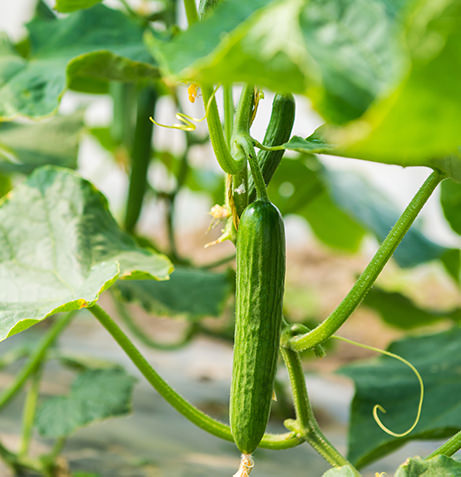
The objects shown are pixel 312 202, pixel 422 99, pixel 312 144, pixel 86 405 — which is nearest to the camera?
pixel 422 99

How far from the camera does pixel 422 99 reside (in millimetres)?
270

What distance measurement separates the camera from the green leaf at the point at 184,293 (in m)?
1.00

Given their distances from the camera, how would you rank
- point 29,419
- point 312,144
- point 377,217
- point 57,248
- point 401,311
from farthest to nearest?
point 401,311 < point 377,217 < point 29,419 < point 57,248 < point 312,144

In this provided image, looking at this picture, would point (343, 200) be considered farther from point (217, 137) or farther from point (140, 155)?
point (217, 137)

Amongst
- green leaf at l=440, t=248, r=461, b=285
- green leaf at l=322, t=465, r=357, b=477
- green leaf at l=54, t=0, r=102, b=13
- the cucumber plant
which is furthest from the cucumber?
green leaf at l=440, t=248, r=461, b=285

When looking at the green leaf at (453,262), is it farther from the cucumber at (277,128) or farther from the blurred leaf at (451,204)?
the cucumber at (277,128)

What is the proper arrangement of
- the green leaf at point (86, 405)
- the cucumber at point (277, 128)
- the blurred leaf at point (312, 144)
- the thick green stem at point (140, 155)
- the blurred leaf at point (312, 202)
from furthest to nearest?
1. the blurred leaf at point (312, 202)
2. the thick green stem at point (140, 155)
3. the green leaf at point (86, 405)
4. the cucumber at point (277, 128)
5. the blurred leaf at point (312, 144)

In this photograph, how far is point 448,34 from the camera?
271mm

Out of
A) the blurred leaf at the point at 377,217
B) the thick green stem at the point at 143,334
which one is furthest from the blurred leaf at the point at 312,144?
the thick green stem at the point at 143,334

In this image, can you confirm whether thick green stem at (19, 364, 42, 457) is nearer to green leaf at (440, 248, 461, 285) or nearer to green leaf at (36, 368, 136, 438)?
green leaf at (36, 368, 136, 438)

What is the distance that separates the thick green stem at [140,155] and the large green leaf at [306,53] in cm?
100

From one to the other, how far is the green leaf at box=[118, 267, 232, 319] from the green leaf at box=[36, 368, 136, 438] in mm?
156

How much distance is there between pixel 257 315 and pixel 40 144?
3.19ft

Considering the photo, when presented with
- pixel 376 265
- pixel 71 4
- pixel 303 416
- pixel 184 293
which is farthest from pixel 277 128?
pixel 184 293
